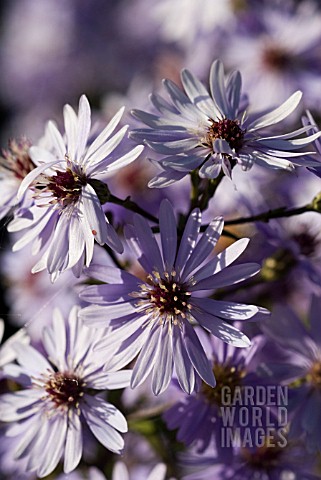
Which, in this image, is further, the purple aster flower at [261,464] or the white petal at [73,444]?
the purple aster flower at [261,464]

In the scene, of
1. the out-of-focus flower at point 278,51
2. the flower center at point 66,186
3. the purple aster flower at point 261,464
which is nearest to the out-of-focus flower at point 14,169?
the flower center at point 66,186

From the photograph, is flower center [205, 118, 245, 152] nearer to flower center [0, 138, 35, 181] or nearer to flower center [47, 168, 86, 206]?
flower center [47, 168, 86, 206]

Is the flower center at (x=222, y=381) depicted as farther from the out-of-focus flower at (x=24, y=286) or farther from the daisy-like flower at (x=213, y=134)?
the out-of-focus flower at (x=24, y=286)

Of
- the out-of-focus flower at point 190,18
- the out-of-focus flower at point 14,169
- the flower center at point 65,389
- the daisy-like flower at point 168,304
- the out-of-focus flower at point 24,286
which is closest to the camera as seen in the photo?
the daisy-like flower at point 168,304

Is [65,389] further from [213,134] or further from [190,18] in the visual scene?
[190,18]

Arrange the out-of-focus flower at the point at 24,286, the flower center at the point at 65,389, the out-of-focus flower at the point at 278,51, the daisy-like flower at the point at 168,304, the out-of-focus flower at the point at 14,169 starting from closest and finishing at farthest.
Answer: the daisy-like flower at the point at 168,304 < the flower center at the point at 65,389 < the out-of-focus flower at the point at 14,169 < the out-of-focus flower at the point at 24,286 < the out-of-focus flower at the point at 278,51

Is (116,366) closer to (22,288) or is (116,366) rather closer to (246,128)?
(246,128)

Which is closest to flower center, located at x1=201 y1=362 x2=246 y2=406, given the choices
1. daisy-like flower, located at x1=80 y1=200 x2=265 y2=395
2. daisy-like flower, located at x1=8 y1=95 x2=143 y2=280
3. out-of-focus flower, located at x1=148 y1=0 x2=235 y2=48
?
daisy-like flower, located at x1=80 y1=200 x2=265 y2=395

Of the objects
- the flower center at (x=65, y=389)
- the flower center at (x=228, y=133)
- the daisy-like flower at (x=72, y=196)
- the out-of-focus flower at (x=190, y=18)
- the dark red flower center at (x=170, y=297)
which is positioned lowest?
the flower center at (x=65, y=389)
